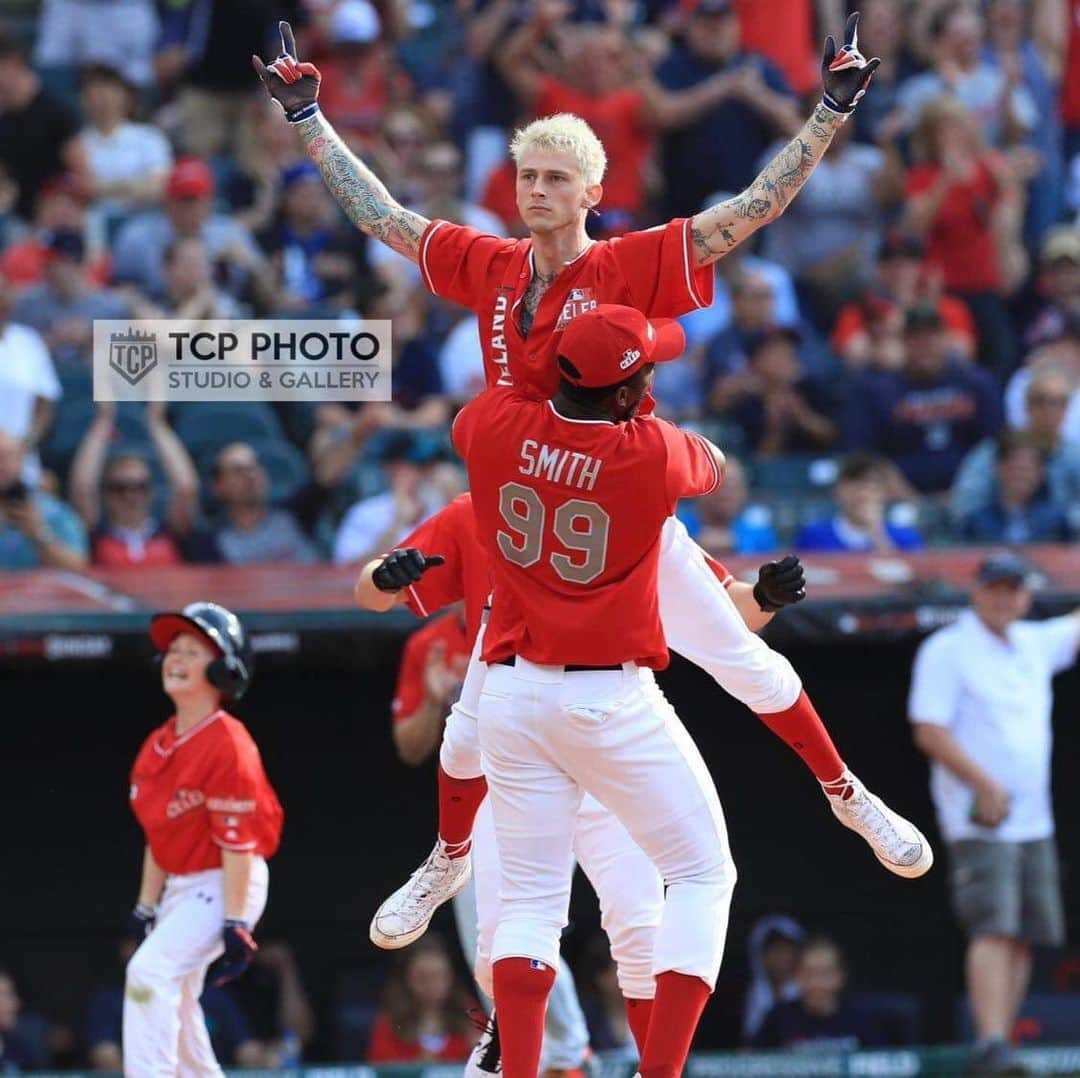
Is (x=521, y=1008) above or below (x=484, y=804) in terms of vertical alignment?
below

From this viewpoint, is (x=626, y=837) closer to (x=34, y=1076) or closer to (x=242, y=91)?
(x=34, y=1076)

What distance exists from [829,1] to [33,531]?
569 centimetres

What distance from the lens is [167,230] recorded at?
1045 centimetres

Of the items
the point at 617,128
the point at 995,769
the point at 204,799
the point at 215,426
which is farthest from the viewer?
the point at 617,128

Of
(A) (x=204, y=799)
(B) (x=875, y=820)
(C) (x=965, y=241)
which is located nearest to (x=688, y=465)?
(B) (x=875, y=820)

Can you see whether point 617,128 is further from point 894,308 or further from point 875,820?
point 875,820

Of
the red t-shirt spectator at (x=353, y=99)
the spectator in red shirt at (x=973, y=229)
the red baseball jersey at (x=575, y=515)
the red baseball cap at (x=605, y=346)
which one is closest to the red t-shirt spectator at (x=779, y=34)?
the spectator in red shirt at (x=973, y=229)

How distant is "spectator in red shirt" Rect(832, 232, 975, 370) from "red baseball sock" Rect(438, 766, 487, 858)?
5.01m

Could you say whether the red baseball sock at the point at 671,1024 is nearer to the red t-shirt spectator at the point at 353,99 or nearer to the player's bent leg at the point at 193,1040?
the player's bent leg at the point at 193,1040

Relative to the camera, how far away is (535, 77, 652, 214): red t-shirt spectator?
36.1 ft

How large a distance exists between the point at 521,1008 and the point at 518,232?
6147 mm

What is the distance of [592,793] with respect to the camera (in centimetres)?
505

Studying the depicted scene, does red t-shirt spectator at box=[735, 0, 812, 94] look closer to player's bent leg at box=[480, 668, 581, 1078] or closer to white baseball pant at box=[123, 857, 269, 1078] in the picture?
white baseball pant at box=[123, 857, 269, 1078]

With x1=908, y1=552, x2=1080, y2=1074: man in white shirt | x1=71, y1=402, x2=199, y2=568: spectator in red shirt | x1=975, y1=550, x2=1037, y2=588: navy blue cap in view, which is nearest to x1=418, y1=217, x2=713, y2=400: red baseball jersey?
x1=975, y1=550, x2=1037, y2=588: navy blue cap
